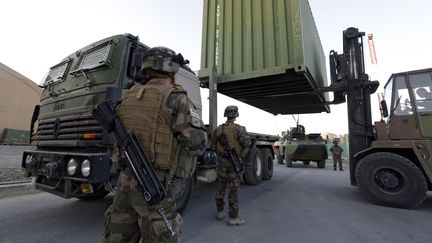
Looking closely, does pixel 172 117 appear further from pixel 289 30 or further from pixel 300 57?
pixel 289 30

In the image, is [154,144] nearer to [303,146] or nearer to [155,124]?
[155,124]

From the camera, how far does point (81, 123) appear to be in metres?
2.88

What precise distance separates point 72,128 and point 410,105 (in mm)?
5428

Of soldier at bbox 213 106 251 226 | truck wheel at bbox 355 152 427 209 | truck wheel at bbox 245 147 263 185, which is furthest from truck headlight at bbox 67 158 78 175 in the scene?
truck wheel at bbox 355 152 427 209

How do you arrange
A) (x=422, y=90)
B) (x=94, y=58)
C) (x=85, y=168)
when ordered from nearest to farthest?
(x=85, y=168) < (x=94, y=58) < (x=422, y=90)

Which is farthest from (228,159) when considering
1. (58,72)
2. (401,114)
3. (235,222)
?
(401,114)

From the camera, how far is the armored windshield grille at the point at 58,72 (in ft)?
11.5

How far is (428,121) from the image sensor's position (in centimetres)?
441

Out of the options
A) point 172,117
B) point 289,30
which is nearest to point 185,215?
point 172,117

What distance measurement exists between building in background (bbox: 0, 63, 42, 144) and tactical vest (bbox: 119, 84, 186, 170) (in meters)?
30.0

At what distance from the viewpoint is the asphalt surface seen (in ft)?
9.43

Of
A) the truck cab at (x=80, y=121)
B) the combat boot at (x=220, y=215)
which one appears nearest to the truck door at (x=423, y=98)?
the combat boot at (x=220, y=215)

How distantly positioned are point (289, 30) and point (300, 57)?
67cm

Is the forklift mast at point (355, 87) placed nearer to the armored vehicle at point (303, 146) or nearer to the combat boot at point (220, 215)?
the combat boot at point (220, 215)
